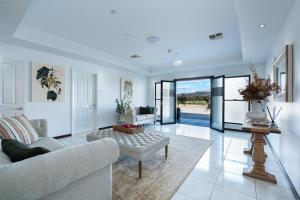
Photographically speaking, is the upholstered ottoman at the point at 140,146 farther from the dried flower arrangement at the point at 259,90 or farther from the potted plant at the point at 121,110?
the potted plant at the point at 121,110

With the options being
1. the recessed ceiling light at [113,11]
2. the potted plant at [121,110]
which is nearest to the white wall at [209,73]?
the potted plant at [121,110]

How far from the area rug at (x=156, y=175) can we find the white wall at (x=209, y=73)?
356cm

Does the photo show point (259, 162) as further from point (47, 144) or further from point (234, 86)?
point (234, 86)

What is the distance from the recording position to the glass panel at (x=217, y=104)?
5.14 metres

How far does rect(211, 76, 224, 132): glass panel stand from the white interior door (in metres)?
4.56

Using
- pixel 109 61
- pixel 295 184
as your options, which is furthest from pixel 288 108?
pixel 109 61

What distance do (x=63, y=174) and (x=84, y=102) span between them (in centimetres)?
419

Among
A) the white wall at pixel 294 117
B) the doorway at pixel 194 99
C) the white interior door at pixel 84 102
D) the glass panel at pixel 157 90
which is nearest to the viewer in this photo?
the white wall at pixel 294 117

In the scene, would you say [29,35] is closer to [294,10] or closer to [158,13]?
[158,13]

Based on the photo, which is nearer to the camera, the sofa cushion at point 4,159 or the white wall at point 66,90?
the sofa cushion at point 4,159

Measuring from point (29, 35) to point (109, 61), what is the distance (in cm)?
219

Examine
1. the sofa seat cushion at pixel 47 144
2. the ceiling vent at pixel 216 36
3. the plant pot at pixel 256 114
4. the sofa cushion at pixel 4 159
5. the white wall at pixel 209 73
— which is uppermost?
the ceiling vent at pixel 216 36

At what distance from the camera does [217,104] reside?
5.53m

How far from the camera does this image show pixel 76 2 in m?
2.32
